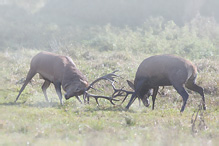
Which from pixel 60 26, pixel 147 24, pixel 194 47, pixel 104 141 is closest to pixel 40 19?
pixel 60 26

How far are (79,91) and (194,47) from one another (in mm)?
12866

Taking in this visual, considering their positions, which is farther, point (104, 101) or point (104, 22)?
point (104, 22)

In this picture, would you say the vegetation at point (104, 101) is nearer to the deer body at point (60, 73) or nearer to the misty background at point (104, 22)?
the misty background at point (104, 22)

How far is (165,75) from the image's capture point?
33.6 feet

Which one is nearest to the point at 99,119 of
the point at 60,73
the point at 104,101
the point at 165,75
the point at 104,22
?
the point at 165,75

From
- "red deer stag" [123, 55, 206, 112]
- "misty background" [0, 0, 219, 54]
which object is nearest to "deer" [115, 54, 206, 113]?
"red deer stag" [123, 55, 206, 112]

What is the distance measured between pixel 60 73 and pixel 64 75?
0.23 meters

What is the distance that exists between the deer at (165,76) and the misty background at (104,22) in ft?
38.5

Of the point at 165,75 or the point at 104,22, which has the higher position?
the point at 104,22

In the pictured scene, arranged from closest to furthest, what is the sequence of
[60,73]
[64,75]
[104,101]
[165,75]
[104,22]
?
[165,75], [64,75], [60,73], [104,101], [104,22]

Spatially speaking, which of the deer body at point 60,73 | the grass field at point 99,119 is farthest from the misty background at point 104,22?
the deer body at point 60,73

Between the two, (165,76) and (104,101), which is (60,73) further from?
(165,76)

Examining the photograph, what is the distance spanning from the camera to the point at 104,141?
5492 millimetres

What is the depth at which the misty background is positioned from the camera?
2661 centimetres
